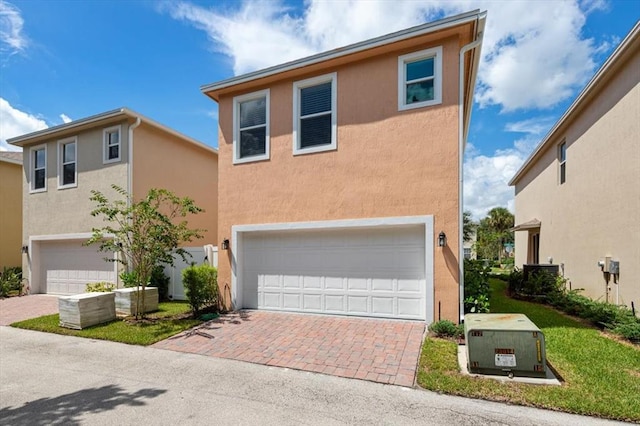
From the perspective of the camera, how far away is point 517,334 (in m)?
4.75

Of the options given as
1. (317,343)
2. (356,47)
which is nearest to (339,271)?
(317,343)

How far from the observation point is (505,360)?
4.80m

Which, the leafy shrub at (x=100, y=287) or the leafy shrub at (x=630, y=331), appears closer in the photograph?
the leafy shrub at (x=630, y=331)

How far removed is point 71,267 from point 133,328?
24.0ft

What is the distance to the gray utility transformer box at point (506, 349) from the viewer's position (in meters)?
4.70

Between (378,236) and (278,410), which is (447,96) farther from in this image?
(278,410)

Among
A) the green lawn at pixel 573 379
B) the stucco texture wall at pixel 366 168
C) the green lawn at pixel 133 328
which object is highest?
the stucco texture wall at pixel 366 168

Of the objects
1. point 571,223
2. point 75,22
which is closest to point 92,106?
point 75,22

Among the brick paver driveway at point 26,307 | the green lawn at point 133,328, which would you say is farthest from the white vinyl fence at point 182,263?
the brick paver driveway at point 26,307

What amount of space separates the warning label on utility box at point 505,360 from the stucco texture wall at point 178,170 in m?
10.7

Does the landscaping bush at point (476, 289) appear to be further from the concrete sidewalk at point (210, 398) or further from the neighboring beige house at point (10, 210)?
the neighboring beige house at point (10, 210)

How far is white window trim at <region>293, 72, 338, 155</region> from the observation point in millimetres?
8398

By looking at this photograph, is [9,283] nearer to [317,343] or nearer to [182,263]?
[182,263]

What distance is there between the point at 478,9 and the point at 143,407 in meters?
9.38
